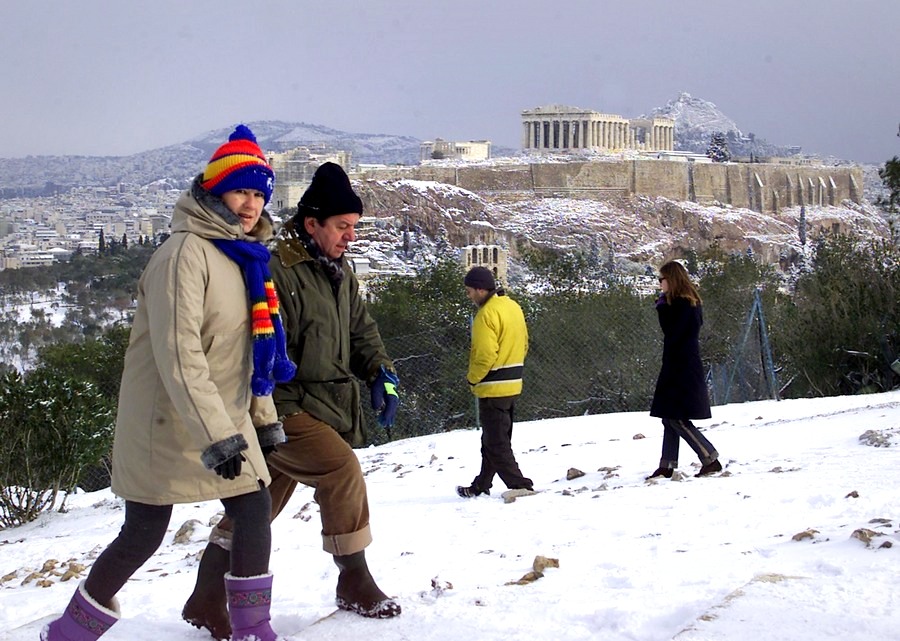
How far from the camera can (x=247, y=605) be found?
278 cm

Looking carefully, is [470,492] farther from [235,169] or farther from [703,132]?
[703,132]

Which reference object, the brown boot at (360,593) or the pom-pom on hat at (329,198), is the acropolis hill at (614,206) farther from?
the brown boot at (360,593)

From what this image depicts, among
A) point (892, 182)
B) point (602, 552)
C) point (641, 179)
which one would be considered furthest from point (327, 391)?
point (641, 179)

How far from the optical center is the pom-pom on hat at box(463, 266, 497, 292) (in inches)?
214

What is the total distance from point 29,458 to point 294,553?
4738mm

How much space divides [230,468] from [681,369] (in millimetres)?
3561

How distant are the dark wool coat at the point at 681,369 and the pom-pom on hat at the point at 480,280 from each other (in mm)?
950

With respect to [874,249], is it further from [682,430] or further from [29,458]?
[29,458]

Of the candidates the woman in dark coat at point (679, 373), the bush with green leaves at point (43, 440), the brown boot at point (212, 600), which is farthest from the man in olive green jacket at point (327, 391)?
the bush with green leaves at point (43, 440)

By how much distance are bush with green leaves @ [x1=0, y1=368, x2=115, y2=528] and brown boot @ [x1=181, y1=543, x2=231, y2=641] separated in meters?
5.35

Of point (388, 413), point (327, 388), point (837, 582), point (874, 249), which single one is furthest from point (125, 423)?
point (874, 249)

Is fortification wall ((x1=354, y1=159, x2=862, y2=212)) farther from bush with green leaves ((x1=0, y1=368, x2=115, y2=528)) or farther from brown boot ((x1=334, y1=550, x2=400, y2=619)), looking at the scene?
brown boot ((x1=334, y1=550, x2=400, y2=619))

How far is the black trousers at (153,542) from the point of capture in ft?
8.95

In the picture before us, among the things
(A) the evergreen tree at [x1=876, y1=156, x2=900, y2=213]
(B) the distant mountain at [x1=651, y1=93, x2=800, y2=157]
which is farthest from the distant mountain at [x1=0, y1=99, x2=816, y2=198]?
(A) the evergreen tree at [x1=876, y1=156, x2=900, y2=213]
